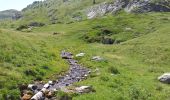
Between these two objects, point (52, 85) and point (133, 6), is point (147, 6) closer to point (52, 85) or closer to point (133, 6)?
point (133, 6)

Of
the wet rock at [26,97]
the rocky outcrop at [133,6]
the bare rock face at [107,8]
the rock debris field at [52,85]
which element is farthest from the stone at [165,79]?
the bare rock face at [107,8]

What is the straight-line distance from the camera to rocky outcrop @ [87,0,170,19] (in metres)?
136

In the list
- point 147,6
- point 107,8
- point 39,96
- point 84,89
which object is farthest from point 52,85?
point 107,8

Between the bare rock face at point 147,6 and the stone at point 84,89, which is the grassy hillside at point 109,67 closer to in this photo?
the stone at point 84,89

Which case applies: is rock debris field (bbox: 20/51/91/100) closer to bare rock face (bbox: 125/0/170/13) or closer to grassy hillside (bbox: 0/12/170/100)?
grassy hillside (bbox: 0/12/170/100)

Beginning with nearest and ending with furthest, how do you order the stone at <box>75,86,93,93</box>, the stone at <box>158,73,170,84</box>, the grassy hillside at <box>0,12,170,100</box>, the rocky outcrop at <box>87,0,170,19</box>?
the stone at <box>75,86,93,93</box>, the grassy hillside at <box>0,12,170,100</box>, the stone at <box>158,73,170,84</box>, the rocky outcrop at <box>87,0,170,19</box>

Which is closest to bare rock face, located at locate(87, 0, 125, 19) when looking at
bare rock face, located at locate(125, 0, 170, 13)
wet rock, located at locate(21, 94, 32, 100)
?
bare rock face, located at locate(125, 0, 170, 13)

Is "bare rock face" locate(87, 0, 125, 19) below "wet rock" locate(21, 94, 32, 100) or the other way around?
below

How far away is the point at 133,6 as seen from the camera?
473 ft

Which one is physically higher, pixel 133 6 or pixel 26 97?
pixel 26 97

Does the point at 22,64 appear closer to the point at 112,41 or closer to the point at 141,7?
the point at 112,41

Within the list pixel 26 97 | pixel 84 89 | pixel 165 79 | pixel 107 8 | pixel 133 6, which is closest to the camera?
pixel 26 97

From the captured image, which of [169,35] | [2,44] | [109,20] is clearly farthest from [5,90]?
[109,20]

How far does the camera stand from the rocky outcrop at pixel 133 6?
13550 cm
